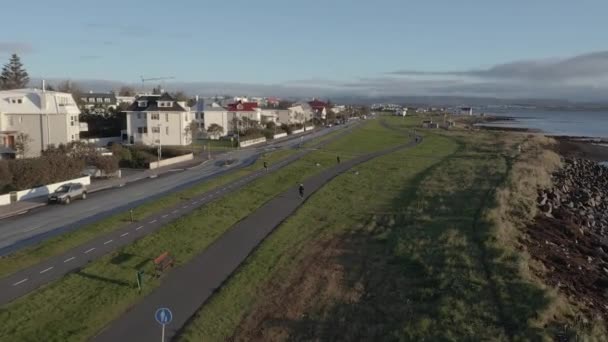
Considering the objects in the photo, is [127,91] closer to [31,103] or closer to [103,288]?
[31,103]

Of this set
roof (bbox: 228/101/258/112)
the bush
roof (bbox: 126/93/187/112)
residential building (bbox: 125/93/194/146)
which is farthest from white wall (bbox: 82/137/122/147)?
roof (bbox: 228/101/258/112)

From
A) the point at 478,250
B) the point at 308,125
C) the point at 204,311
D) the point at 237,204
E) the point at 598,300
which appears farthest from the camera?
the point at 308,125

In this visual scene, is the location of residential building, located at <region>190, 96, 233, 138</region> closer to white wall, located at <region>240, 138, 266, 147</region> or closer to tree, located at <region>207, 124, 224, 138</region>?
tree, located at <region>207, 124, 224, 138</region>

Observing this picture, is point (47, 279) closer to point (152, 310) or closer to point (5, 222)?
point (152, 310)

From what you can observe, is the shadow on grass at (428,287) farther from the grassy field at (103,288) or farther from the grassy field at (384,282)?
the grassy field at (103,288)

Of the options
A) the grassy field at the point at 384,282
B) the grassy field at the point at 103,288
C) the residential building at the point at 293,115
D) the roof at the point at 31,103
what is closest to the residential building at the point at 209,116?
the residential building at the point at 293,115

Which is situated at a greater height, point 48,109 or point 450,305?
point 48,109

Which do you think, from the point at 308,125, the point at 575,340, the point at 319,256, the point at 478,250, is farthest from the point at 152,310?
the point at 308,125

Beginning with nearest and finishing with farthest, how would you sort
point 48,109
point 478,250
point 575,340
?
point 575,340 → point 478,250 → point 48,109
